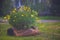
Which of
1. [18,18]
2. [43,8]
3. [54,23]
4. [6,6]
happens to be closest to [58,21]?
[54,23]

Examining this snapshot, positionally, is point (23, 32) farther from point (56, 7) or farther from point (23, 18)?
point (56, 7)

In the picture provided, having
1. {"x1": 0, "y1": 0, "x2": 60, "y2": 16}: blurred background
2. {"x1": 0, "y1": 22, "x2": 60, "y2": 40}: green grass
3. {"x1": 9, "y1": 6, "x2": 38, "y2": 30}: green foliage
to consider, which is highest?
{"x1": 0, "y1": 0, "x2": 60, "y2": 16}: blurred background

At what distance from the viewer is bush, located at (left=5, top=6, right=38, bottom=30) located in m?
2.66

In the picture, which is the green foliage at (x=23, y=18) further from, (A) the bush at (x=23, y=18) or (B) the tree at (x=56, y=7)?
(B) the tree at (x=56, y=7)

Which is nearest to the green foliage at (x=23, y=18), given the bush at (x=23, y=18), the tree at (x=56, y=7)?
the bush at (x=23, y=18)

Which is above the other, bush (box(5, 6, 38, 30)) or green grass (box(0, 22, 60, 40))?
bush (box(5, 6, 38, 30))

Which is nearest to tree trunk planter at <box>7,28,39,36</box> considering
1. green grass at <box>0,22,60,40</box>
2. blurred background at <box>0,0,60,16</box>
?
green grass at <box>0,22,60,40</box>

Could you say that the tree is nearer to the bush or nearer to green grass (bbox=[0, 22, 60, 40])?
green grass (bbox=[0, 22, 60, 40])

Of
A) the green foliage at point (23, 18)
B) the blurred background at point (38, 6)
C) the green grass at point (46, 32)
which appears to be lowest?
the green grass at point (46, 32)

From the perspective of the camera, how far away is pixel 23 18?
105 inches

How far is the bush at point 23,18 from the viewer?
2660mm

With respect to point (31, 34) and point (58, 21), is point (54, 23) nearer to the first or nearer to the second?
point (58, 21)

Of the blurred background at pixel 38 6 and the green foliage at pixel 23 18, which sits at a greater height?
the blurred background at pixel 38 6

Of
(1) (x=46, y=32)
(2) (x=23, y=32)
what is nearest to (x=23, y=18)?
(2) (x=23, y=32)
